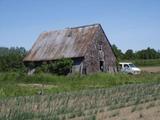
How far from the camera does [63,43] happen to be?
47.9 m

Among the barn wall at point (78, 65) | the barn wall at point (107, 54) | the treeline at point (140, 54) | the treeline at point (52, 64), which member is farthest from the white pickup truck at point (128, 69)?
the treeline at point (140, 54)

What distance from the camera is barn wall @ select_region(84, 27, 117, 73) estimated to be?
45406 millimetres

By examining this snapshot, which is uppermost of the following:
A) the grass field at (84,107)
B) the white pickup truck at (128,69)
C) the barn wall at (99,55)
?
the barn wall at (99,55)

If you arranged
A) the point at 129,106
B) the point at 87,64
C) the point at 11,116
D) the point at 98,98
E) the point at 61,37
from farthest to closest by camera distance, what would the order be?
the point at 61,37
the point at 87,64
the point at 98,98
the point at 129,106
the point at 11,116

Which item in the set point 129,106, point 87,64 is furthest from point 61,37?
point 129,106

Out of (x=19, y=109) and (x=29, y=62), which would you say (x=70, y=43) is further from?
(x=19, y=109)

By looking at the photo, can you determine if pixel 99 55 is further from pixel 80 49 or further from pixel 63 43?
pixel 63 43

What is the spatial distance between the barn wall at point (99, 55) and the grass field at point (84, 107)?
21996mm

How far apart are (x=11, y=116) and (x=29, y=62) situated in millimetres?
35495

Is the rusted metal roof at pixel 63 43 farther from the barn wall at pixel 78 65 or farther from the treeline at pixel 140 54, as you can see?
the treeline at pixel 140 54

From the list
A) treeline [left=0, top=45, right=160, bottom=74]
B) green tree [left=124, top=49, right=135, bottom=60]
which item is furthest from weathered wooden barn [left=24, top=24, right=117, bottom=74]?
green tree [left=124, top=49, right=135, bottom=60]

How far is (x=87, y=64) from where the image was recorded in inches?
1774

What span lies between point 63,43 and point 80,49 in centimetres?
334

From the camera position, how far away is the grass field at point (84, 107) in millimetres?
14836
